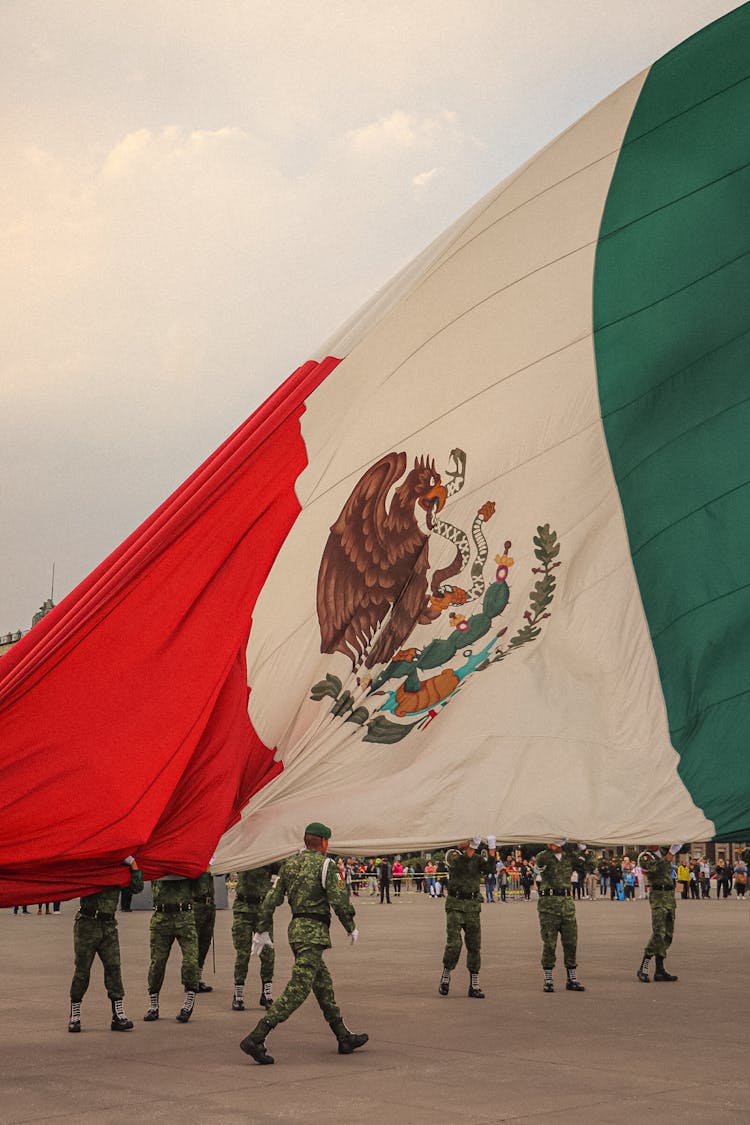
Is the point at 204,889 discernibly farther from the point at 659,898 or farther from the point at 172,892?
the point at 659,898

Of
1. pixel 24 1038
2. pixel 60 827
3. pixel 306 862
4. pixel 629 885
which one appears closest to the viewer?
pixel 60 827

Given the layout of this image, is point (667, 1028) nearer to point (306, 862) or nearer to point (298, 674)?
point (306, 862)

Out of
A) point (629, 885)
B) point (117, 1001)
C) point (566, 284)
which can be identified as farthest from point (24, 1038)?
point (629, 885)

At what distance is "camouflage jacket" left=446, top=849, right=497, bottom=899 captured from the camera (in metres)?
15.6

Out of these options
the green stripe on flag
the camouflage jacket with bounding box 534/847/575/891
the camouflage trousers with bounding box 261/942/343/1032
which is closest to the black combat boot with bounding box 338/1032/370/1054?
the camouflage trousers with bounding box 261/942/343/1032

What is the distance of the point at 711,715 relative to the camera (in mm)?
9352

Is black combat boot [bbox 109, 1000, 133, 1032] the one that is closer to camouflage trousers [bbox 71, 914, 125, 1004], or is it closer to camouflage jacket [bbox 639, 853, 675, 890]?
camouflage trousers [bbox 71, 914, 125, 1004]

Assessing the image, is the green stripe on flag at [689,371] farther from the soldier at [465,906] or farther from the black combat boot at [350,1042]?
the soldier at [465,906]

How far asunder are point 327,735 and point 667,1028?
5316 mm

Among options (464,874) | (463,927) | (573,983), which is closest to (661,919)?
(573,983)

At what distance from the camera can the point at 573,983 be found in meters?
16.2

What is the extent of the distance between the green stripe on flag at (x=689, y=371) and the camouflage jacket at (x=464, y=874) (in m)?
6.66

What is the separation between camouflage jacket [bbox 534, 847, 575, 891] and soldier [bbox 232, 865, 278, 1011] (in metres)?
3.41

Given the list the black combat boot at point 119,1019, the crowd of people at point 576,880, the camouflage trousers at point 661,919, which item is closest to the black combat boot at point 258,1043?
the black combat boot at point 119,1019
